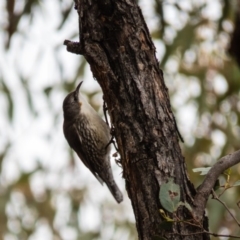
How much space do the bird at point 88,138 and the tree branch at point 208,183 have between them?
2.24m

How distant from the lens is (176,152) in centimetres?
221

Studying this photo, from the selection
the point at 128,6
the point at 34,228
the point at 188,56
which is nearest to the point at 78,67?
the point at 188,56

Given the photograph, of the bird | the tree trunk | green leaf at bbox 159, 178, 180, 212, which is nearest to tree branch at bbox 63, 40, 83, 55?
the tree trunk

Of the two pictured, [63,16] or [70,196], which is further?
[70,196]

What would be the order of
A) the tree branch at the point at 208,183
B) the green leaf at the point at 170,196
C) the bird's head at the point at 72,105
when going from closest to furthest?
the green leaf at the point at 170,196
the tree branch at the point at 208,183
the bird's head at the point at 72,105

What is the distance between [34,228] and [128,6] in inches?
152

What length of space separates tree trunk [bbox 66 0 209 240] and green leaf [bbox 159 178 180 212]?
4 cm

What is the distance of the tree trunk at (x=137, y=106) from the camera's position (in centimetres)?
216

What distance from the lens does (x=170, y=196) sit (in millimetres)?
2078

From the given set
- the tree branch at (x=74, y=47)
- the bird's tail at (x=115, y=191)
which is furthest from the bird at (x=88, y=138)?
the tree branch at (x=74, y=47)

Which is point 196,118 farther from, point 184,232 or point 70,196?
point 184,232

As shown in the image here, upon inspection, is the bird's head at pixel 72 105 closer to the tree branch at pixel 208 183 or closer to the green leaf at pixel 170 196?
the tree branch at pixel 208 183

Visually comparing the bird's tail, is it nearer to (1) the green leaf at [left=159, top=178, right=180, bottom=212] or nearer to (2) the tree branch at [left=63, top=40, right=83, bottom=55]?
(2) the tree branch at [left=63, top=40, right=83, bottom=55]

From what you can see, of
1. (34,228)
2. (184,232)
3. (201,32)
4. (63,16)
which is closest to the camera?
(184,232)
